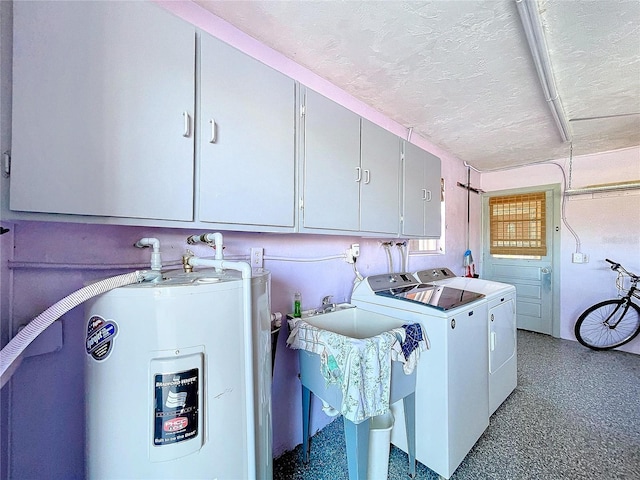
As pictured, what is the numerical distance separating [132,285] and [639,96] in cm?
352

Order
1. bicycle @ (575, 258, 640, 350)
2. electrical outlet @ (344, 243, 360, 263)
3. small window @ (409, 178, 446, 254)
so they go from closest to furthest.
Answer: electrical outlet @ (344, 243, 360, 263), small window @ (409, 178, 446, 254), bicycle @ (575, 258, 640, 350)

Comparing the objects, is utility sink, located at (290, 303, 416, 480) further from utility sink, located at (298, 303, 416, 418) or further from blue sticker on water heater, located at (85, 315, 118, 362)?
blue sticker on water heater, located at (85, 315, 118, 362)

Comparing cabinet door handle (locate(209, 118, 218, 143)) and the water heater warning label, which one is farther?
cabinet door handle (locate(209, 118, 218, 143))

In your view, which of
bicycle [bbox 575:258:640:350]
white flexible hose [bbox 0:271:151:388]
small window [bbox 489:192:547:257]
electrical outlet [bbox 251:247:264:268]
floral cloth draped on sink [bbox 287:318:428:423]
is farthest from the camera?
small window [bbox 489:192:547:257]

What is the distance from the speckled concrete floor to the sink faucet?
0.87m

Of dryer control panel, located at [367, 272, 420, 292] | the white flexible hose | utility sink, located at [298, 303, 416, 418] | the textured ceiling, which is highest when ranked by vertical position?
the textured ceiling

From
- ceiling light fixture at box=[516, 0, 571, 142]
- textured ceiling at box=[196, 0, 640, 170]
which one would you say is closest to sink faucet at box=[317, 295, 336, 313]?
textured ceiling at box=[196, 0, 640, 170]

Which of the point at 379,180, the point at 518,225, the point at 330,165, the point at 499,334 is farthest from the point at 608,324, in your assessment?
the point at 330,165

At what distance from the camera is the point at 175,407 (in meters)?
0.74

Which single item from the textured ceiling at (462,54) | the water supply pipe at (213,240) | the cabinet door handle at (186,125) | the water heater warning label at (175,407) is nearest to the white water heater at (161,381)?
the water heater warning label at (175,407)

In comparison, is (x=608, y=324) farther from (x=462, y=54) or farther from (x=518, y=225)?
(x=462, y=54)

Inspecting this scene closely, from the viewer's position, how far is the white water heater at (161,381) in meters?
0.73

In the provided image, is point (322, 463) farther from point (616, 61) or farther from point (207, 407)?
point (616, 61)

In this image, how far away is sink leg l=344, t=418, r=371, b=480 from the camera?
3.87ft
